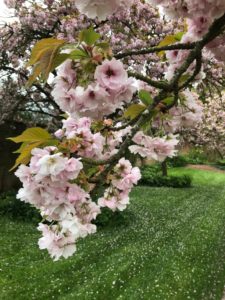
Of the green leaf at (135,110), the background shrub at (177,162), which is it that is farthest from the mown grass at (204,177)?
the green leaf at (135,110)

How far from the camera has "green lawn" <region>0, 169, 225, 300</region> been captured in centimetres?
615

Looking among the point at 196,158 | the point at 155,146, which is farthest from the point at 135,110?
the point at 196,158

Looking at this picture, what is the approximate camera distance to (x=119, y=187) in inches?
89.6

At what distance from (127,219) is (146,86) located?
900 cm

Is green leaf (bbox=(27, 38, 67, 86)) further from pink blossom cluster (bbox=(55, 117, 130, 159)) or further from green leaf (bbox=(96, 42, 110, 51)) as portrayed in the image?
pink blossom cluster (bbox=(55, 117, 130, 159))

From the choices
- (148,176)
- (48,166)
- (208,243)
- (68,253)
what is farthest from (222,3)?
(148,176)

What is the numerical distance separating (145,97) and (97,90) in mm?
486

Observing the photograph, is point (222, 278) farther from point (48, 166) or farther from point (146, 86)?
point (48, 166)

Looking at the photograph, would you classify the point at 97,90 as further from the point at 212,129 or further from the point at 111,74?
the point at 212,129

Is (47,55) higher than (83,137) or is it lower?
higher

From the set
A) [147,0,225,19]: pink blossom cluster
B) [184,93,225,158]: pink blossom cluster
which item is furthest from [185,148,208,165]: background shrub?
[147,0,225,19]: pink blossom cluster

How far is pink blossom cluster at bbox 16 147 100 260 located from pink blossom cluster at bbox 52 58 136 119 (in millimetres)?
179

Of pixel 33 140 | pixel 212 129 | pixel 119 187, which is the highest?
pixel 212 129

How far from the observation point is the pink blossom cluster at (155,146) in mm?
2203
